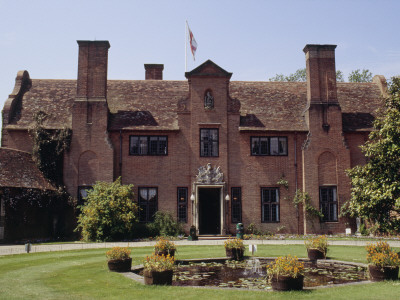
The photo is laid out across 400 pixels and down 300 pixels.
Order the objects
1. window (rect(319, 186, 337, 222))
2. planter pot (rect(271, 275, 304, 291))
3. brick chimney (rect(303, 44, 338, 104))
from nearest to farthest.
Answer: planter pot (rect(271, 275, 304, 291))
window (rect(319, 186, 337, 222))
brick chimney (rect(303, 44, 338, 104))

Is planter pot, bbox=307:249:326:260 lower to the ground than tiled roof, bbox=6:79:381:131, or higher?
lower

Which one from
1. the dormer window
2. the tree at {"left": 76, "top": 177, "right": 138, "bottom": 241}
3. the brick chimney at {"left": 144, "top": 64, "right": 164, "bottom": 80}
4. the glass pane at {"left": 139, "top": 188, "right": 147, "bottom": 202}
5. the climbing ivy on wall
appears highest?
the brick chimney at {"left": 144, "top": 64, "right": 164, "bottom": 80}

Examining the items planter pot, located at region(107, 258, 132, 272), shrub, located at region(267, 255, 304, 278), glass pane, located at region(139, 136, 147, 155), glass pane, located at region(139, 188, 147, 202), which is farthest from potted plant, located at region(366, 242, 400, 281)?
glass pane, located at region(139, 136, 147, 155)

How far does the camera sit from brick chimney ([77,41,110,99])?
26891 mm

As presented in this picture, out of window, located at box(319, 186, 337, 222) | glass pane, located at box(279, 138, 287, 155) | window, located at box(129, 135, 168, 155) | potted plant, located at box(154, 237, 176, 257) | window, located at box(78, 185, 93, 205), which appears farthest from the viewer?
glass pane, located at box(279, 138, 287, 155)

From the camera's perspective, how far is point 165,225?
2523 cm

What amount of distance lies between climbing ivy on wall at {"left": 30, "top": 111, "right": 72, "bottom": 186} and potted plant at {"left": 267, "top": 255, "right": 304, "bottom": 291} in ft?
63.1

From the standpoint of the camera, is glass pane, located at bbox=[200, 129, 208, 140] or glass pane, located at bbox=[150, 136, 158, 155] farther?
glass pane, located at bbox=[200, 129, 208, 140]

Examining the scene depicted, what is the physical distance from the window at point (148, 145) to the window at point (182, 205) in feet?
8.69

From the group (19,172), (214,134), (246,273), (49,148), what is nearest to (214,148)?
(214,134)

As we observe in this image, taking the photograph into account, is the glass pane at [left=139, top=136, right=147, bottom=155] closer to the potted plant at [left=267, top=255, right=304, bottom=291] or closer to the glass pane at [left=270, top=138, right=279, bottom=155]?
the glass pane at [left=270, top=138, right=279, bottom=155]

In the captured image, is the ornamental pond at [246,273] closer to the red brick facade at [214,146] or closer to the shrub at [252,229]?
the shrub at [252,229]

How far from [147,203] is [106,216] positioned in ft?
12.3

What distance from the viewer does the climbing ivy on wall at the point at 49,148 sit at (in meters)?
25.5
